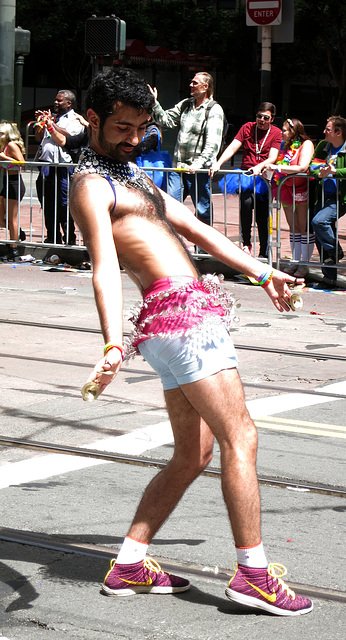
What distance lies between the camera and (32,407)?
20.9 feet

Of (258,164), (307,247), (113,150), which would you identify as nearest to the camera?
(113,150)

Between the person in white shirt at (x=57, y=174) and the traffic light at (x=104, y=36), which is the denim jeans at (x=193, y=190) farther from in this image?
the traffic light at (x=104, y=36)

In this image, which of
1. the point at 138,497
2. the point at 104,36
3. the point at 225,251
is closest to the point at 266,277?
the point at 225,251

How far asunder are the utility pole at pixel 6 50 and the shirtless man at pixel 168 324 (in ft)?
38.2

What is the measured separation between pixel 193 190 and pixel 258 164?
0.89 m

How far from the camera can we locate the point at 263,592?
3432 mm

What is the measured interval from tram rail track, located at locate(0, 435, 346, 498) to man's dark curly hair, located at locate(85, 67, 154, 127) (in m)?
2.13

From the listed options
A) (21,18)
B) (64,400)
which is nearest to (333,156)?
(64,400)

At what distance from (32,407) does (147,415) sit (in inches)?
28.6

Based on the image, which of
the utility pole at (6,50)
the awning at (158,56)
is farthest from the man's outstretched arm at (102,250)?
the awning at (158,56)

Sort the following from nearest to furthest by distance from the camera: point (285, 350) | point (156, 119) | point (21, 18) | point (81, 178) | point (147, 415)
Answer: point (81, 178) < point (147, 415) < point (285, 350) < point (156, 119) < point (21, 18)

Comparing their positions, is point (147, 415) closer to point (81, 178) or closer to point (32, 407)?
point (32, 407)

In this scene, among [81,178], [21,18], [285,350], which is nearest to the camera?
[81,178]

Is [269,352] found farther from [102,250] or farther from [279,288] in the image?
[102,250]
